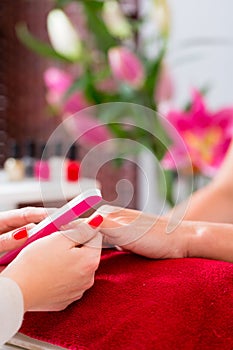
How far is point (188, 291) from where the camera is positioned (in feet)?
1.97

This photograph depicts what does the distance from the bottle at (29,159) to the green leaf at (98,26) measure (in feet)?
1.24

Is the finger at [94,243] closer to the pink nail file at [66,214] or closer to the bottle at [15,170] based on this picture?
the pink nail file at [66,214]

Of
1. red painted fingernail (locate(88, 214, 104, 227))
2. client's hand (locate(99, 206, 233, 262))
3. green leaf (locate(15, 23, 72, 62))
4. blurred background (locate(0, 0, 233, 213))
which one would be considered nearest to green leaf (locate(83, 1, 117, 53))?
blurred background (locate(0, 0, 233, 213))

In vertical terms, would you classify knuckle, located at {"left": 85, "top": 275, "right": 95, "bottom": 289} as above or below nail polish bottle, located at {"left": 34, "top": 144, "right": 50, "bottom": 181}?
below

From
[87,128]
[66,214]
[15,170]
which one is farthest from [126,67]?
[66,214]

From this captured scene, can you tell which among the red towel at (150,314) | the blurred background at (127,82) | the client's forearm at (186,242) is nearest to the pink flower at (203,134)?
the blurred background at (127,82)

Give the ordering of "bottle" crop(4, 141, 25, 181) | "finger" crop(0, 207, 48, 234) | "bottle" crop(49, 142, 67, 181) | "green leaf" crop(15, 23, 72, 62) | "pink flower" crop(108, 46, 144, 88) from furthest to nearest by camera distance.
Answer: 1. "green leaf" crop(15, 23, 72, 62)
2. "pink flower" crop(108, 46, 144, 88)
3. "bottle" crop(4, 141, 25, 181)
4. "bottle" crop(49, 142, 67, 181)
5. "finger" crop(0, 207, 48, 234)

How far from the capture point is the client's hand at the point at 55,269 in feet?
1.83

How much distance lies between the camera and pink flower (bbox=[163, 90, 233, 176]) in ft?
5.54

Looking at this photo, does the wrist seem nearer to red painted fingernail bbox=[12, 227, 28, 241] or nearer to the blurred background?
red painted fingernail bbox=[12, 227, 28, 241]

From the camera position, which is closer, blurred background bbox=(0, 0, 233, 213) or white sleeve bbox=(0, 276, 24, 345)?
white sleeve bbox=(0, 276, 24, 345)

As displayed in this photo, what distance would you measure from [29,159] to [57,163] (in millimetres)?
156

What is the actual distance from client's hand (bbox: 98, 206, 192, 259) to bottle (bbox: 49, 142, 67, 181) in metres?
0.72

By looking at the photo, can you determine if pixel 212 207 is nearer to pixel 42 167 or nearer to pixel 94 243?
pixel 94 243
